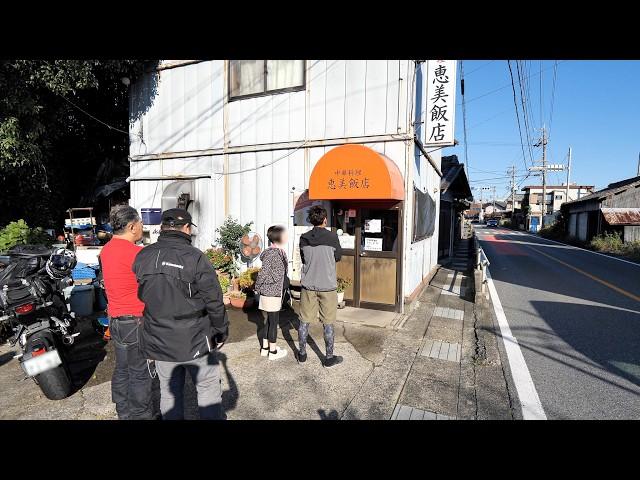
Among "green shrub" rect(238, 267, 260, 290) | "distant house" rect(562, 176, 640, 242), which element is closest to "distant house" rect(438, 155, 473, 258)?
"green shrub" rect(238, 267, 260, 290)

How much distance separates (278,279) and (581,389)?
3.88 m

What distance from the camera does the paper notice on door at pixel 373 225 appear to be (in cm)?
691

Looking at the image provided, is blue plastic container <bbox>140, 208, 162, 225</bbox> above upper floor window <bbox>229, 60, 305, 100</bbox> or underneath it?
underneath

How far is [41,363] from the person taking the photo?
3.39 metres

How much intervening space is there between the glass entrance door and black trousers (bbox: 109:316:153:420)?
466 centimetres

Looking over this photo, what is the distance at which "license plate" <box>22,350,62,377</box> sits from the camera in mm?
3332

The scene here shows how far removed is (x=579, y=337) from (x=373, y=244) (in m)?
3.87

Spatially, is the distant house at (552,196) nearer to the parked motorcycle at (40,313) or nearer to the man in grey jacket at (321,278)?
the man in grey jacket at (321,278)

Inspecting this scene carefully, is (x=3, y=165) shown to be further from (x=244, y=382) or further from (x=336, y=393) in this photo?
(x=336, y=393)

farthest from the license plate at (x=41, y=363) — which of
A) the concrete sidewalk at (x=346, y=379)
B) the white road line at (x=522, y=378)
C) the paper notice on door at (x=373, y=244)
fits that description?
the paper notice on door at (x=373, y=244)

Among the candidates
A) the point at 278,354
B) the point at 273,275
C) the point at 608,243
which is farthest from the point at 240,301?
the point at 608,243

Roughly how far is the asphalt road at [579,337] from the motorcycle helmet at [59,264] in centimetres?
587

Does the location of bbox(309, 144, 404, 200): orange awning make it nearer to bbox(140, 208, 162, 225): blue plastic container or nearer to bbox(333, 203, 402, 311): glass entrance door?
bbox(333, 203, 402, 311): glass entrance door
